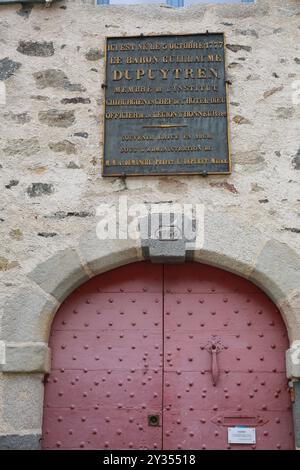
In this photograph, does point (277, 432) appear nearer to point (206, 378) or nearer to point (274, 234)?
point (206, 378)

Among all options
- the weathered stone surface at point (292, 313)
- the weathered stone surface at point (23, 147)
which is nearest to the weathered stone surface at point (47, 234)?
the weathered stone surface at point (23, 147)

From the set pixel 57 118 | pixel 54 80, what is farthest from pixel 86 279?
pixel 54 80

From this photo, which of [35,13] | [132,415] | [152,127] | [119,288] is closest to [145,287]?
[119,288]

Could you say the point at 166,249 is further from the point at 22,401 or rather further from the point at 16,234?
the point at 22,401

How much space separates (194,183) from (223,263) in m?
0.62

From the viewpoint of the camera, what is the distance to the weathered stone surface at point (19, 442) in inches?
148

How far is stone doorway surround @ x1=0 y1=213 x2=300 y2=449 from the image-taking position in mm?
3846

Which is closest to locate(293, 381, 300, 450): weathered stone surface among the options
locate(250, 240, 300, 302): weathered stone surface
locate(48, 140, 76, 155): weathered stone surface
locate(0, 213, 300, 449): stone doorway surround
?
locate(0, 213, 300, 449): stone doorway surround

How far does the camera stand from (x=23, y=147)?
4.43m

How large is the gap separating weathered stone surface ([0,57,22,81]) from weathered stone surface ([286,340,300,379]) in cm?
289

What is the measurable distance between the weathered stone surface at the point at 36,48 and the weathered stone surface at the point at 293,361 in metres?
2.84

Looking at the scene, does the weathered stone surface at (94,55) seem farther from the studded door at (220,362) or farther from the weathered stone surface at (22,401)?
the weathered stone surface at (22,401)

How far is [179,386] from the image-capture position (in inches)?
158

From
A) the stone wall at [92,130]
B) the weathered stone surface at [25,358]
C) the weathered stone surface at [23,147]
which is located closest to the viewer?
the weathered stone surface at [25,358]
